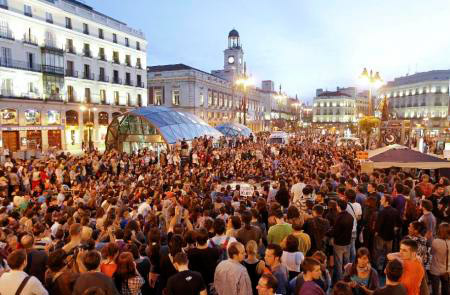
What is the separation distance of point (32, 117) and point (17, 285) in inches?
1503

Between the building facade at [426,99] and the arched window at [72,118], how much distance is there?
61.2 metres

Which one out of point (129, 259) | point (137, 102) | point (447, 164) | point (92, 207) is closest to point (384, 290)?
point (129, 259)

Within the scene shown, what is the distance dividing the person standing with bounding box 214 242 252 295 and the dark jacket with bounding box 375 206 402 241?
392 centimetres

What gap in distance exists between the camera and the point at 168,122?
29.1 metres

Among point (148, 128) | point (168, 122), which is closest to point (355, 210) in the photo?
point (168, 122)

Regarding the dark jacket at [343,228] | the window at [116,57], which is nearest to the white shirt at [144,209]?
the dark jacket at [343,228]

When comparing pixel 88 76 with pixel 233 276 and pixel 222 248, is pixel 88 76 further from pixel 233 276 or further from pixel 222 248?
pixel 233 276

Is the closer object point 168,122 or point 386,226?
point 386,226

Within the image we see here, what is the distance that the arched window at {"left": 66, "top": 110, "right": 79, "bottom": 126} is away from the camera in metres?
41.5

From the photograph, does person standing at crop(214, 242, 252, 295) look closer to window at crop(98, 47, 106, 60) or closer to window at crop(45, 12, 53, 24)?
window at crop(45, 12, 53, 24)

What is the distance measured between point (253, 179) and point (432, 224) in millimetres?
10636

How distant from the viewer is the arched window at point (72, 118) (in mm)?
41481

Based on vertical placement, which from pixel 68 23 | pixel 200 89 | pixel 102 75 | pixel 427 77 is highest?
pixel 68 23

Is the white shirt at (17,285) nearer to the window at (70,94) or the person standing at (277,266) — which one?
the person standing at (277,266)
